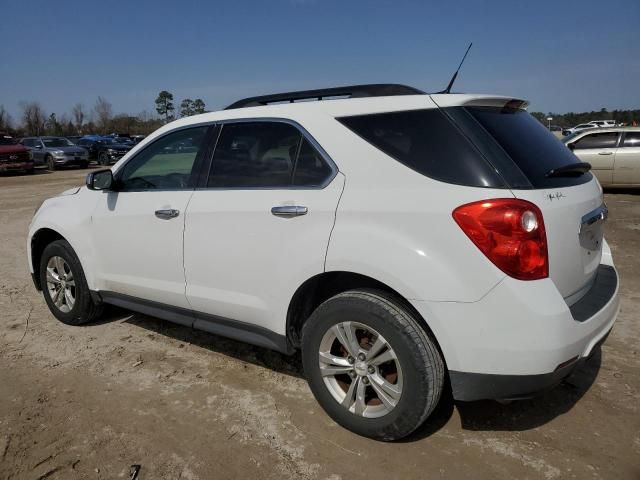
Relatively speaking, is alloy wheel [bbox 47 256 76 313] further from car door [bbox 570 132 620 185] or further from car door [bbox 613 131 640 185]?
car door [bbox 613 131 640 185]

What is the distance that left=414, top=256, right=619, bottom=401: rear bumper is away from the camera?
2.23m

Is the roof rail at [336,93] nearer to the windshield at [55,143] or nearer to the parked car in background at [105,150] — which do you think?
the windshield at [55,143]

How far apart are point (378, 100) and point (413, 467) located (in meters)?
1.88

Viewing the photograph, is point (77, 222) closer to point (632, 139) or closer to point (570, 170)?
point (570, 170)

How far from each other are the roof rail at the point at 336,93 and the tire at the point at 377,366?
1.11 meters

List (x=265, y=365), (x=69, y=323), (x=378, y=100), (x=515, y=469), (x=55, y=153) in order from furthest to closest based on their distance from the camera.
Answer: (x=55, y=153) → (x=69, y=323) → (x=265, y=365) → (x=378, y=100) → (x=515, y=469)

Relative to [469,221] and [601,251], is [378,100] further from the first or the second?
[601,251]

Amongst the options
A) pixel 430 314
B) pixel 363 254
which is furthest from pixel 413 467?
pixel 363 254

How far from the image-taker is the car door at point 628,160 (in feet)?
38.2

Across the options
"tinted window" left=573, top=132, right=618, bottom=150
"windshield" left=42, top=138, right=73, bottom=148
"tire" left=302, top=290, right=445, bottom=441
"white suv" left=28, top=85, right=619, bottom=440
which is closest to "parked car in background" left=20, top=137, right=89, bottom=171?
"windshield" left=42, top=138, right=73, bottom=148

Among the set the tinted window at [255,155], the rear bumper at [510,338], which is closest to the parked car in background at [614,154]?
the tinted window at [255,155]

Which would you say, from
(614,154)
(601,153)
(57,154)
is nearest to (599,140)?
(601,153)

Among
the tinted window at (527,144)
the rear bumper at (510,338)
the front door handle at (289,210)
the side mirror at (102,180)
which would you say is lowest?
the rear bumper at (510,338)

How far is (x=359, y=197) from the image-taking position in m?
2.62
